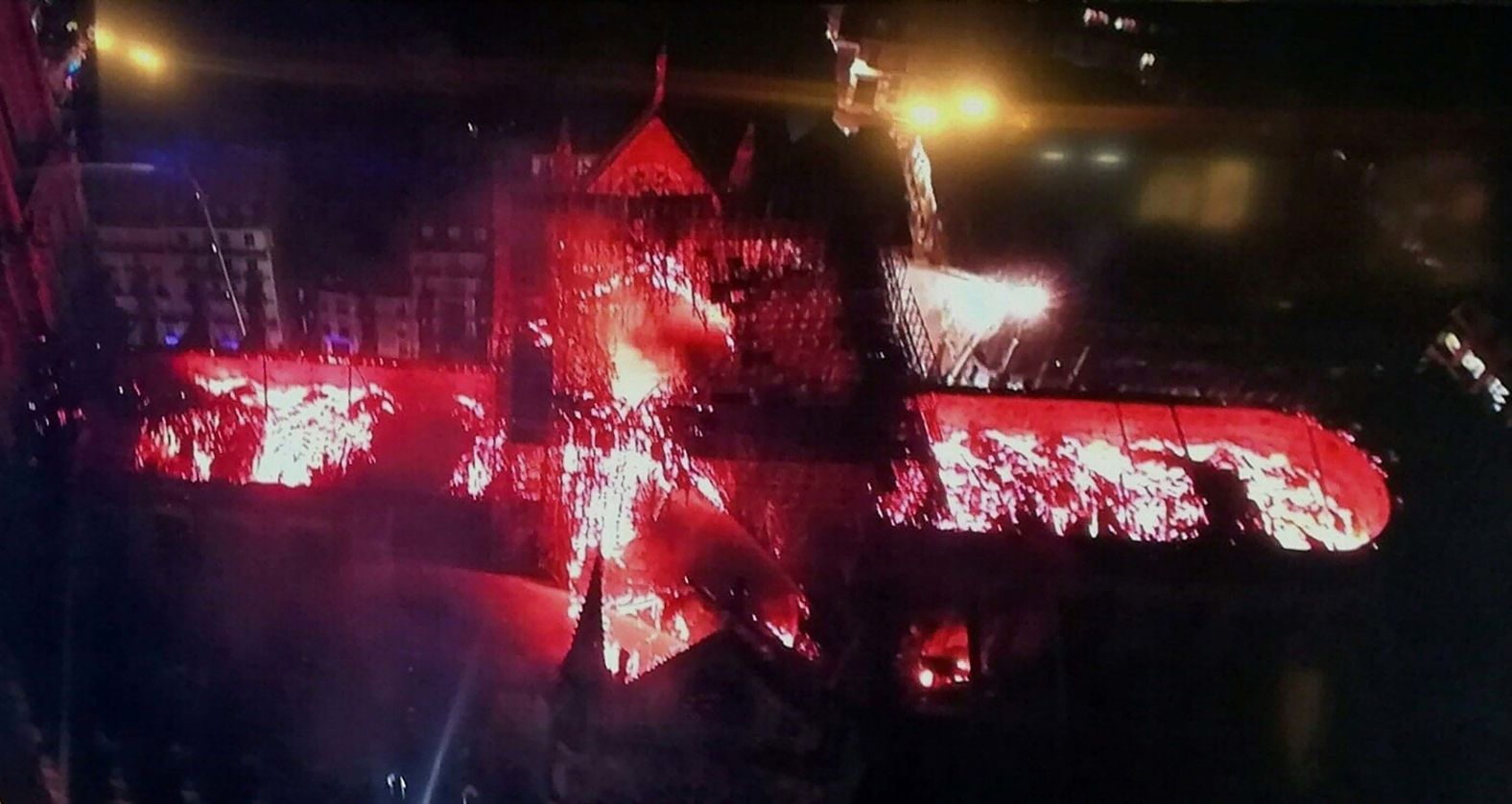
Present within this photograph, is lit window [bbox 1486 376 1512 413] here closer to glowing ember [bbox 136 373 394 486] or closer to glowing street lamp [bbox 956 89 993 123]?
glowing street lamp [bbox 956 89 993 123]

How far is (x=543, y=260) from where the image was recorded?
1.18 metres

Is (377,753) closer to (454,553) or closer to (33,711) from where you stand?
(454,553)

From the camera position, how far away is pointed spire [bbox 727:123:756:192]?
1182 mm

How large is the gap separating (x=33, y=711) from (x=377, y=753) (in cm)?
32

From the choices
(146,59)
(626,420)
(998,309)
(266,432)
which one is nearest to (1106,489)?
(998,309)

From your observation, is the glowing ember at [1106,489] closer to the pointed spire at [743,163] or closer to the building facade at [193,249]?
the pointed spire at [743,163]

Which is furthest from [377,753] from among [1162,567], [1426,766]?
[1426,766]

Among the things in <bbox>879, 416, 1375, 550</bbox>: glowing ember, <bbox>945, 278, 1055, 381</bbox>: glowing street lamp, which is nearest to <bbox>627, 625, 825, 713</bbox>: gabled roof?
<bbox>879, 416, 1375, 550</bbox>: glowing ember

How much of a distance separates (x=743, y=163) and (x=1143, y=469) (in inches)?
20.4

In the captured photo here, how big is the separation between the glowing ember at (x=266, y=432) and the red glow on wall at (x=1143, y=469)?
1.89ft

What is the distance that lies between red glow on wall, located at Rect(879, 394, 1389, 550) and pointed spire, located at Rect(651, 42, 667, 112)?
40cm

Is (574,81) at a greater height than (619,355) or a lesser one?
greater

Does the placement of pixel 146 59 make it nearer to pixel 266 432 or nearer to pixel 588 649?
pixel 266 432

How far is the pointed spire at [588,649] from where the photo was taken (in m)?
1.05
